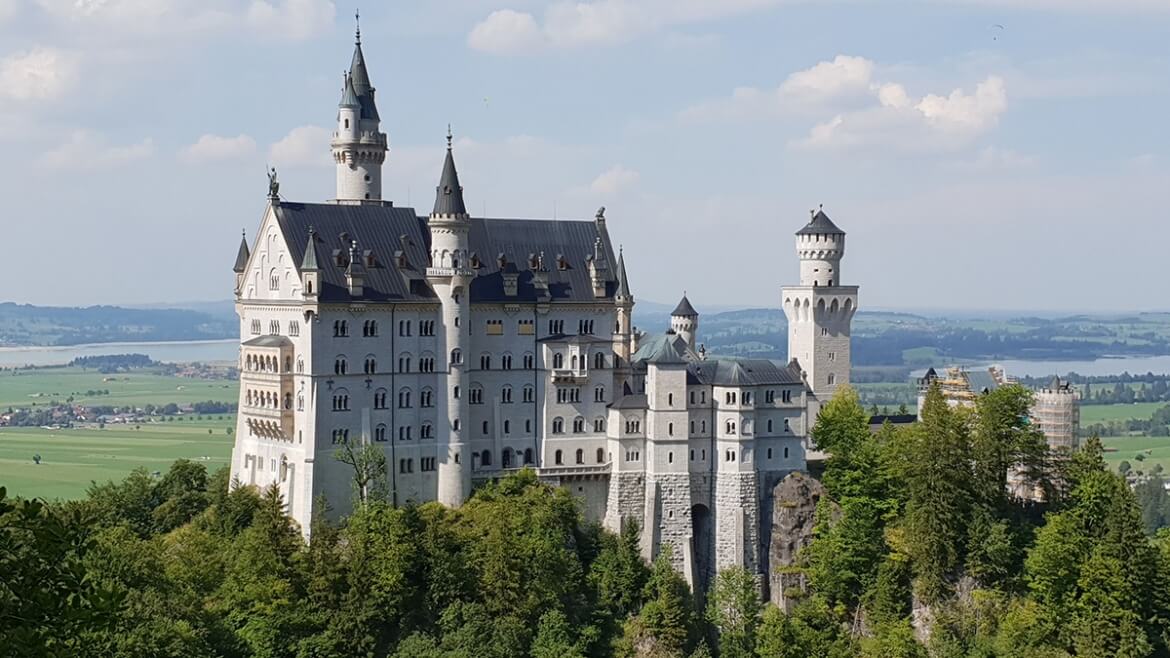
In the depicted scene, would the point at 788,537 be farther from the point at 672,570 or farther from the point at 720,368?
the point at 720,368

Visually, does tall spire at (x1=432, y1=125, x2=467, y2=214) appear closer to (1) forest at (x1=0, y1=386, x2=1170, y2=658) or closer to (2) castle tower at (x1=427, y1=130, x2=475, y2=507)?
(2) castle tower at (x1=427, y1=130, x2=475, y2=507)

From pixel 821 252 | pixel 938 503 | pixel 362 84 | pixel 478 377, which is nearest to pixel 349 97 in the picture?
pixel 362 84

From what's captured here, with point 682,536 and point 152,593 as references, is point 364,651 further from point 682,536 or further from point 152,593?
point 682,536

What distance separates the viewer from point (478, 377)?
94.2 meters

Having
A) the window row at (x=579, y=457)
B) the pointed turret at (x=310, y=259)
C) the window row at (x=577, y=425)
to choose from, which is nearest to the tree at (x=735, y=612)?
the window row at (x=579, y=457)

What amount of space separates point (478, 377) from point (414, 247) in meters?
8.44

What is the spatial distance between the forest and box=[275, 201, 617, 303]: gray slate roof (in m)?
11.5

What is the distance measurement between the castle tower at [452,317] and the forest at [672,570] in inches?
78.8

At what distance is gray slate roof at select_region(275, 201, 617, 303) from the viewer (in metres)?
89.2

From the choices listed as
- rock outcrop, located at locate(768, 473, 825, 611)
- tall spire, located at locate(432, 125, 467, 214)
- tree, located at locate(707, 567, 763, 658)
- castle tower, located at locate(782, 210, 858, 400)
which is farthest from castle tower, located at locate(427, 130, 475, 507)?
castle tower, located at locate(782, 210, 858, 400)

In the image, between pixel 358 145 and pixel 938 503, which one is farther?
pixel 358 145

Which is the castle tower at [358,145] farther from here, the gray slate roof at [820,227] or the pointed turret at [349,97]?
the gray slate roof at [820,227]

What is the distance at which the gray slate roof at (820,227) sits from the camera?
358ft

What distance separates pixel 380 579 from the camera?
273 ft
